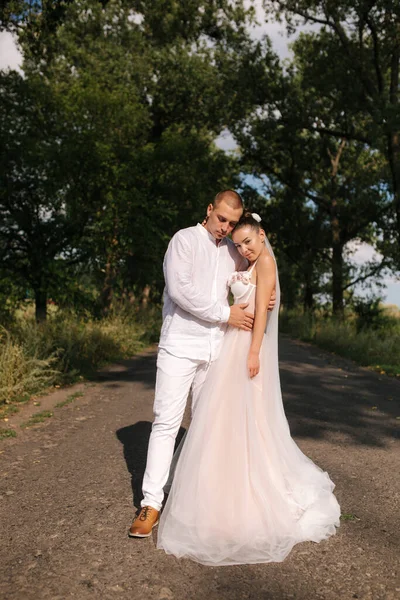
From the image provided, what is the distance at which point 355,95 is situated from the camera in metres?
22.2

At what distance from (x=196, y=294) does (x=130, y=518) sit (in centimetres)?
172

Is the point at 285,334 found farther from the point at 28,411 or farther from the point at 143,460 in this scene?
the point at 143,460

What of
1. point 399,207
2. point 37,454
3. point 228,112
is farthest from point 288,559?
point 228,112

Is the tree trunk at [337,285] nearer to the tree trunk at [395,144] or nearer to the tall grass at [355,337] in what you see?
the tall grass at [355,337]

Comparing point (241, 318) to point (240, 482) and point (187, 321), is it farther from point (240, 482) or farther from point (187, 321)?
point (240, 482)

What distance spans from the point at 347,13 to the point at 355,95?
276cm

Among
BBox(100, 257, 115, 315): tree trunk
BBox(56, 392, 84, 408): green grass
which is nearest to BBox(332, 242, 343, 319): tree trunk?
BBox(100, 257, 115, 315): tree trunk

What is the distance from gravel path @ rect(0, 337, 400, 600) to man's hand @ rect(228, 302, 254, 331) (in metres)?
1.56

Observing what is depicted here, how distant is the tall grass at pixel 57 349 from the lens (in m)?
9.56

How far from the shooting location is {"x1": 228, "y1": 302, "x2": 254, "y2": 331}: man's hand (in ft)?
14.8

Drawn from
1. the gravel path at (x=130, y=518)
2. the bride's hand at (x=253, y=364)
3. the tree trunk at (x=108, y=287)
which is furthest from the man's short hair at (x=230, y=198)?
the tree trunk at (x=108, y=287)

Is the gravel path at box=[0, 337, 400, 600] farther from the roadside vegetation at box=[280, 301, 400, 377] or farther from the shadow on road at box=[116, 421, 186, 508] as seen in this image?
the roadside vegetation at box=[280, 301, 400, 377]

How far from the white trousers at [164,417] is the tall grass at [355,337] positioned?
10196 mm

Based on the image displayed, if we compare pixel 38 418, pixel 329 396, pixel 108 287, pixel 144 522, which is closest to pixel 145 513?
pixel 144 522
